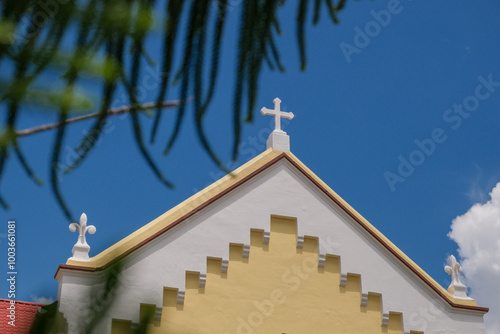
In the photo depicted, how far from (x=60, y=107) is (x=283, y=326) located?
30.3 feet

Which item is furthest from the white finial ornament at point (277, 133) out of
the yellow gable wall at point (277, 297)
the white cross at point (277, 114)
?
the yellow gable wall at point (277, 297)

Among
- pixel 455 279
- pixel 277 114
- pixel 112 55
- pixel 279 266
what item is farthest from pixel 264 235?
pixel 112 55

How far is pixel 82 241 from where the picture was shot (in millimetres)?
11039

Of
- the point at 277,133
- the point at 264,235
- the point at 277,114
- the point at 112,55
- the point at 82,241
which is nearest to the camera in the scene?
the point at 112,55

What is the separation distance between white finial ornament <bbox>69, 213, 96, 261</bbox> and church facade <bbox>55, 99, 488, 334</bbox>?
0.02 meters

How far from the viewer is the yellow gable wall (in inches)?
427

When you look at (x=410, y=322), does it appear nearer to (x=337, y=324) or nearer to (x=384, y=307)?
(x=384, y=307)

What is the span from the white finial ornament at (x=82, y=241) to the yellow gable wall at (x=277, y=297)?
1329 millimetres

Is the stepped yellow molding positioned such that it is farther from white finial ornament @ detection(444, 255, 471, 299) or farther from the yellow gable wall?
the yellow gable wall

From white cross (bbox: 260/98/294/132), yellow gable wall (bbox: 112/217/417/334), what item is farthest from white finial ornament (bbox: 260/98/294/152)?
yellow gable wall (bbox: 112/217/417/334)

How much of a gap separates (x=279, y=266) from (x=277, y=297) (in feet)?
1.66

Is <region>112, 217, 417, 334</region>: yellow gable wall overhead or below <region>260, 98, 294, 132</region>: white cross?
below

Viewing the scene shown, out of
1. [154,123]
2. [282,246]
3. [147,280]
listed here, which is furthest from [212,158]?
[282,246]

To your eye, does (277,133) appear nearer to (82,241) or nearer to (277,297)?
(277,297)
